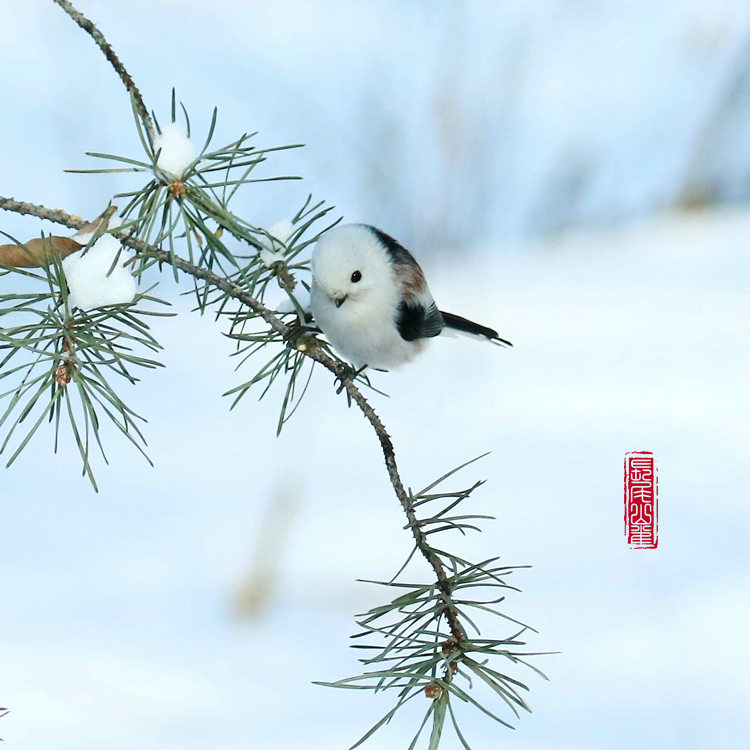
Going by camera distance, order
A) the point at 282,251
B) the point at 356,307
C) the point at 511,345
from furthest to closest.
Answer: the point at 511,345
the point at 356,307
the point at 282,251

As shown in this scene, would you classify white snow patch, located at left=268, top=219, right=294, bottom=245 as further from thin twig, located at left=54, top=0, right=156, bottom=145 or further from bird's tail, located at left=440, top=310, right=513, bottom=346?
bird's tail, located at left=440, top=310, right=513, bottom=346

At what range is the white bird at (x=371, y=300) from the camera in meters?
0.72

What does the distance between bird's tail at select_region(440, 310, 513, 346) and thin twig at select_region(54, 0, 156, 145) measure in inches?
21.2

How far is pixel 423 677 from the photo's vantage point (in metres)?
0.49

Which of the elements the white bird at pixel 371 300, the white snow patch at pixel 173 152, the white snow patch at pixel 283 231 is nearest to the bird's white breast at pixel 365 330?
the white bird at pixel 371 300

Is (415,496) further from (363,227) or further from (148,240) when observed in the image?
(363,227)

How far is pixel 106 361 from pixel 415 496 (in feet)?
0.69

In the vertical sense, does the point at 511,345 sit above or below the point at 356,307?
above

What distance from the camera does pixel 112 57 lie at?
0.50 meters

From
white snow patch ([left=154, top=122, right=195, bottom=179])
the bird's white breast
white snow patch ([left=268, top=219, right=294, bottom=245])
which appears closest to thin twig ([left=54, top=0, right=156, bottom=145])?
white snow patch ([left=154, top=122, right=195, bottom=179])

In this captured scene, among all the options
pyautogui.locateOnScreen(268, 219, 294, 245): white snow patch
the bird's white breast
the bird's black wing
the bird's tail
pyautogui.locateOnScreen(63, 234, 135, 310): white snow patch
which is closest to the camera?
pyautogui.locateOnScreen(63, 234, 135, 310): white snow patch

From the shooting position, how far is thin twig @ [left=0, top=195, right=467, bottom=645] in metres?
0.49

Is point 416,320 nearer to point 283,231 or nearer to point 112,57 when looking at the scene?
point 283,231

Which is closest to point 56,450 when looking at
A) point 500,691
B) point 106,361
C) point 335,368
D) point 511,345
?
point 106,361
